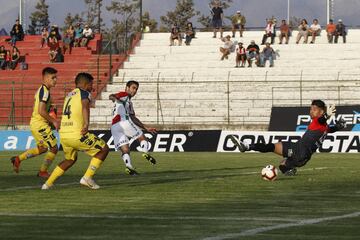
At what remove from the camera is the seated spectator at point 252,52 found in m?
52.9

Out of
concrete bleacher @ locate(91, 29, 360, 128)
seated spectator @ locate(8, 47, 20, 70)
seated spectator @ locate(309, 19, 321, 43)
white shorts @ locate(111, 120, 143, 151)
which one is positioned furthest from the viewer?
seated spectator @ locate(8, 47, 20, 70)

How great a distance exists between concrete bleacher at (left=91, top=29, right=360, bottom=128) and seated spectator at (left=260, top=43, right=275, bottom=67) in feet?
1.33

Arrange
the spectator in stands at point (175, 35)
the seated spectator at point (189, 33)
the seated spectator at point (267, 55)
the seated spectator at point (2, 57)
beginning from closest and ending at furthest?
the seated spectator at point (267, 55) < the seated spectator at point (2, 57) < the spectator in stands at point (175, 35) < the seated spectator at point (189, 33)

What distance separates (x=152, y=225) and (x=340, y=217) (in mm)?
2319

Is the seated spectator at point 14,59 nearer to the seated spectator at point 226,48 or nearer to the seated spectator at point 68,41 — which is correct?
the seated spectator at point 68,41

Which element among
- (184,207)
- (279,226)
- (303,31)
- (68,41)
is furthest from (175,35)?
(279,226)

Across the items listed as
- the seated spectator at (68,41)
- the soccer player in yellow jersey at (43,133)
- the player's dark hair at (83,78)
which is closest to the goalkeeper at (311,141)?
the soccer player in yellow jersey at (43,133)

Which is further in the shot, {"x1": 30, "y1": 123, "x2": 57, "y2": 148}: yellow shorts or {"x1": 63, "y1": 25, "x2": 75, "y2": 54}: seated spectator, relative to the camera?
{"x1": 63, "y1": 25, "x2": 75, "y2": 54}: seated spectator

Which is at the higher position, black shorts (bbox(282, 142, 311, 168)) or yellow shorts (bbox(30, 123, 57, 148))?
yellow shorts (bbox(30, 123, 57, 148))

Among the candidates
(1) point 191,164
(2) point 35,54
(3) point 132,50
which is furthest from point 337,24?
(1) point 191,164

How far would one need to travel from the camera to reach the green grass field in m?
10.7

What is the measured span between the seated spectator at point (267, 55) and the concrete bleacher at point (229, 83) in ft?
1.33

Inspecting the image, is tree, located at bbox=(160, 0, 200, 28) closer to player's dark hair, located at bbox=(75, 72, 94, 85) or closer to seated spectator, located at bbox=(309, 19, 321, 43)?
seated spectator, located at bbox=(309, 19, 321, 43)

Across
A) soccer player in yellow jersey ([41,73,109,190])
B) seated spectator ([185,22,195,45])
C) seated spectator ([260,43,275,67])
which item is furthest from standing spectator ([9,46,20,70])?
soccer player in yellow jersey ([41,73,109,190])
